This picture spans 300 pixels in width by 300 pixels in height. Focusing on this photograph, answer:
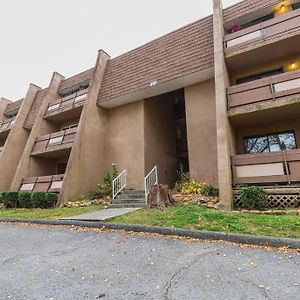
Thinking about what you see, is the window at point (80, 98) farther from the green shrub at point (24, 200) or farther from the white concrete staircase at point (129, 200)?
the white concrete staircase at point (129, 200)

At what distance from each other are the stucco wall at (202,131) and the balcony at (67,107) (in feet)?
23.4

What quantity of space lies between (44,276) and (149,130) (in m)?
12.4

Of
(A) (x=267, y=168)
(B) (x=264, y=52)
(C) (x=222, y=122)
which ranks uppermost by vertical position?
(B) (x=264, y=52)

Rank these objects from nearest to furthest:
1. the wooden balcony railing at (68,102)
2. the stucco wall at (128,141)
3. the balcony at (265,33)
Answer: the balcony at (265,33) → the stucco wall at (128,141) → the wooden balcony railing at (68,102)

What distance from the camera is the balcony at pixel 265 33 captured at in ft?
34.6

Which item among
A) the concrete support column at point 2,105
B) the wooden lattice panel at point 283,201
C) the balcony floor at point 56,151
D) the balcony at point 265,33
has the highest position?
the concrete support column at point 2,105

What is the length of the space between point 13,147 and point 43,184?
18.9 ft

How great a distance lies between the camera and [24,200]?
13836mm

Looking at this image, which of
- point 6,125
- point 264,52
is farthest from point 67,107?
point 264,52

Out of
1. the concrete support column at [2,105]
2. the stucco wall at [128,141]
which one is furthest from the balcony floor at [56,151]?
the concrete support column at [2,105]

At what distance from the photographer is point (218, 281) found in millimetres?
3471

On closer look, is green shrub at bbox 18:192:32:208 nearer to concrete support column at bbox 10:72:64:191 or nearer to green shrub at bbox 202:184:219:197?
concrete support column at bbox 10:72:64:191

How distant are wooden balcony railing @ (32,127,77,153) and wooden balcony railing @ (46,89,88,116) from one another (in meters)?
1.99

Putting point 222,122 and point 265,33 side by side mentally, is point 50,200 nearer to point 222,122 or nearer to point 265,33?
point 222,122
